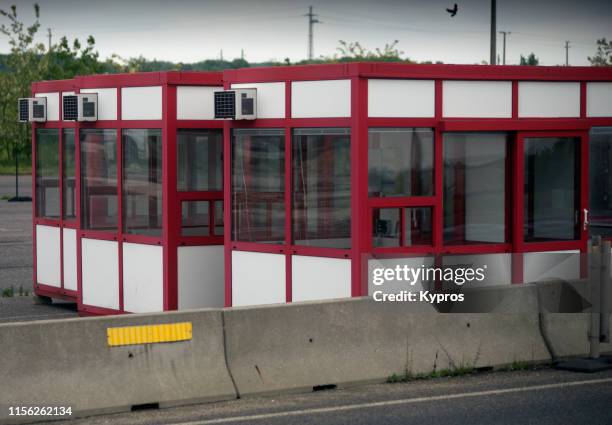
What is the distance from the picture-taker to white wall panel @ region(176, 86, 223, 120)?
16359 mm

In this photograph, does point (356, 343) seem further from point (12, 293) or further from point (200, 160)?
point (12, 293)

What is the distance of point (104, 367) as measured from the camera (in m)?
10.9

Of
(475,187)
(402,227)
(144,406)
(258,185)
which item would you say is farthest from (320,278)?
(144,406)

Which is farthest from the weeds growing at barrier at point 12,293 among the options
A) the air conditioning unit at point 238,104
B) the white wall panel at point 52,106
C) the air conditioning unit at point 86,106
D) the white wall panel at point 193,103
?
the air conditioning unit at point 238,104

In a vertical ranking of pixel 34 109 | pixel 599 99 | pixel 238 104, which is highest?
pixel 34 109

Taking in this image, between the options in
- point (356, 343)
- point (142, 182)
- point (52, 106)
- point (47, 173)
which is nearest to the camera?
point (356, 343)

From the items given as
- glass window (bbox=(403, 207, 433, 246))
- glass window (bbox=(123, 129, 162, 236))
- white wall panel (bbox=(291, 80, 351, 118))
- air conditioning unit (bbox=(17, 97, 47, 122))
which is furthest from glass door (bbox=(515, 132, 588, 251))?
air conditioning unit (bbox=(17, 97, 47, 122))

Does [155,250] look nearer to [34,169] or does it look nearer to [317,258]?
[317,258]

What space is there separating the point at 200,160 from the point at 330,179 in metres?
2.93

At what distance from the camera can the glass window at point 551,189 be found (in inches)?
603

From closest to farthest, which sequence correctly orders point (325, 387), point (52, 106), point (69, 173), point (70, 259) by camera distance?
1. point (325, 387)
2. point (69, 173)
3. point (70, 259)
4. point (52, 106)

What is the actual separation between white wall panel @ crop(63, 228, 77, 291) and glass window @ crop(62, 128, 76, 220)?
29 cm

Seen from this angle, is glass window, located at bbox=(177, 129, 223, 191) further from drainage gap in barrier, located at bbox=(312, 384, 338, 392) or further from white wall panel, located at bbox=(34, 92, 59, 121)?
drainage gap in barrier, located at bbox=(312, 384, 338, 392)

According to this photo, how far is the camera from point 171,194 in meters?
16.4
